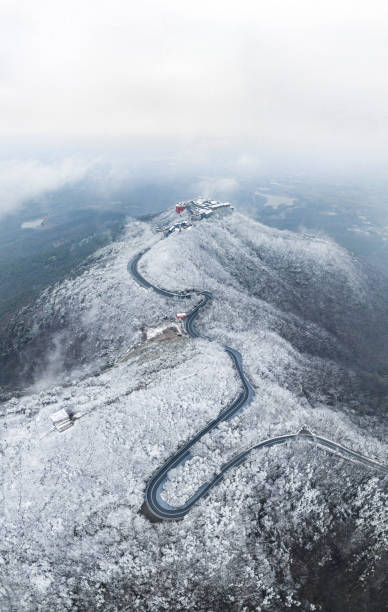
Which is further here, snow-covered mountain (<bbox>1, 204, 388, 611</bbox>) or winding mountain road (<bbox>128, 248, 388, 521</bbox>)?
winding mountain road (<bbox>128, 248, 388, 521</bbox>)

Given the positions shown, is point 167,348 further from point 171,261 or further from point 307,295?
point 307,295

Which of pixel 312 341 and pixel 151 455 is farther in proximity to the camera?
pixel 312 341

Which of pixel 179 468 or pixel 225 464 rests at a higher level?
pixel 179 468

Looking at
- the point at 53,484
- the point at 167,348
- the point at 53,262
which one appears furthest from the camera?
the point at 53,262

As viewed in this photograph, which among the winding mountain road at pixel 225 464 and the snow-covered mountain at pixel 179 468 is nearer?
the snow-covered mountain at pixel 179 468

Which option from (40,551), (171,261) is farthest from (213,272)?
(40,551)

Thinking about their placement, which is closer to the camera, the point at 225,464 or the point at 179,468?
the point at 179,468

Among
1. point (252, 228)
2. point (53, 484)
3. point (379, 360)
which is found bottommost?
point (379, 360)

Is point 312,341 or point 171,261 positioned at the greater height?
point 171,261
